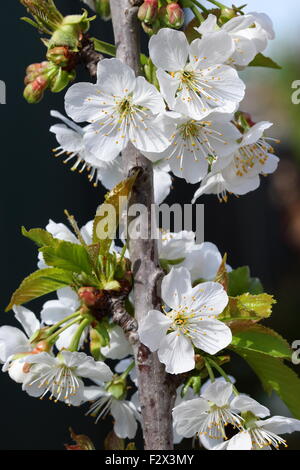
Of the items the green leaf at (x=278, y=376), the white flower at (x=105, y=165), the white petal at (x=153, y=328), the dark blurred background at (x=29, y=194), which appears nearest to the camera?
the white petal at (x=153, y=328)

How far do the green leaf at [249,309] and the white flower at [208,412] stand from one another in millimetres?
99

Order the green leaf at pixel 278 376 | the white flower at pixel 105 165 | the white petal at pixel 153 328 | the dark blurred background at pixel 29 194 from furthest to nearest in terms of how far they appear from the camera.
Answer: the dark blurred background at pixel 29 194
the white flower at pixel 105 165
the green leaf at pixel 278 376
the white petal at pixel 153 328

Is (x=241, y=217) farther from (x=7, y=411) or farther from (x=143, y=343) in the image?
(x=143, y=343)

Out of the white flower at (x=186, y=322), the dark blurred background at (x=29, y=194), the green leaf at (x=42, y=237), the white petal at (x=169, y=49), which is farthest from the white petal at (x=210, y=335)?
the dark blurred background at (x=29, y=194)

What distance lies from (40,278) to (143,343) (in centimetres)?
19

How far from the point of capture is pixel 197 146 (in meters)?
0.97

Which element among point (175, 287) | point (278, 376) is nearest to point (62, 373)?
point (175, 287)

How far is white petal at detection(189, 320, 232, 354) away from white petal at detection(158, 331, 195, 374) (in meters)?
0.02

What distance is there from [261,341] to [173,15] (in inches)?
18.8

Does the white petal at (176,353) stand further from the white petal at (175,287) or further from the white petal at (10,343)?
the white petal at (10,343)

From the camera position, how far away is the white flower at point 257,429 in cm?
90

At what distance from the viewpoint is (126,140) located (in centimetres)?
95

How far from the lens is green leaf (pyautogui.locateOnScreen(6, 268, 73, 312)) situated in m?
0.97
